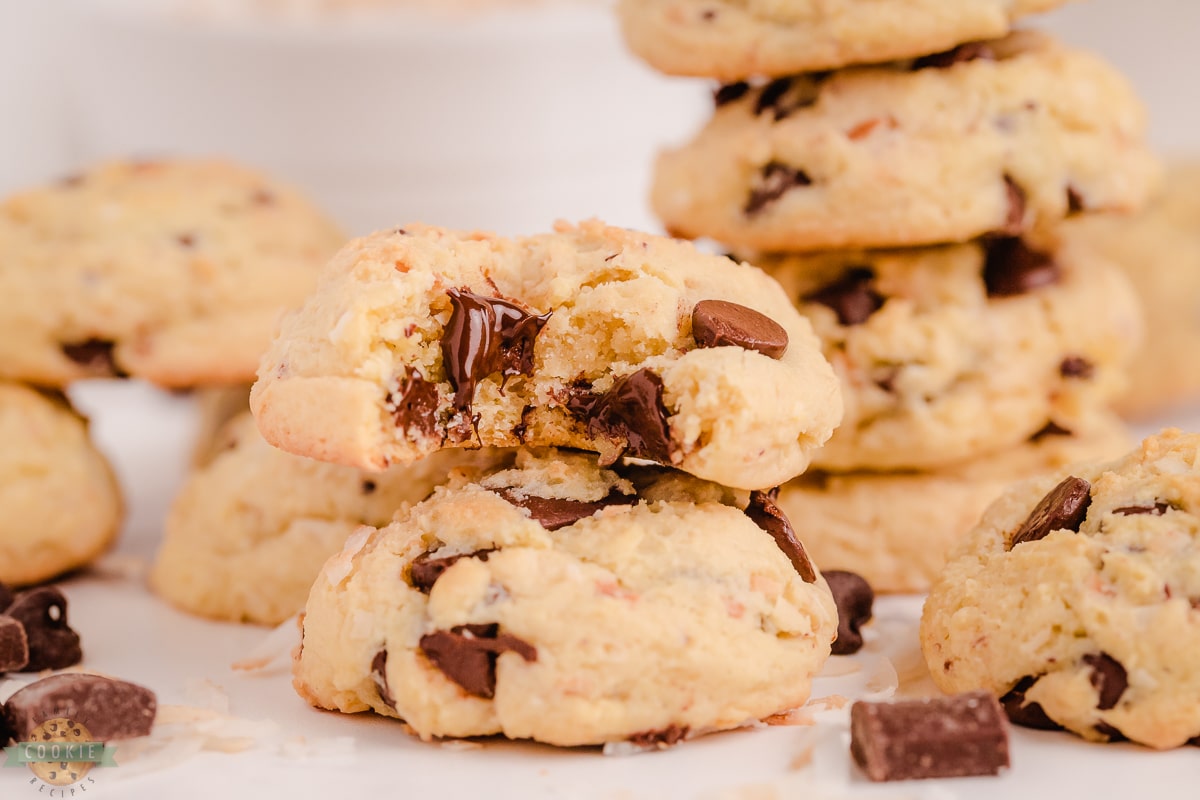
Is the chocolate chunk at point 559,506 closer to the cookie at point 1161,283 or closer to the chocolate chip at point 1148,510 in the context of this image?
the chocolate chip at point 1148,510

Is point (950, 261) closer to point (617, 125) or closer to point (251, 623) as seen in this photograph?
point (251, 623)

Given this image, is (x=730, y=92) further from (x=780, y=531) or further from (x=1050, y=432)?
(x=780, y=531)

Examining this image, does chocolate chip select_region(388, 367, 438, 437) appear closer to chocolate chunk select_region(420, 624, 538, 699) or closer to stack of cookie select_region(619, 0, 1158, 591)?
chocolate chunk select_region(420, 624, 538, 699)

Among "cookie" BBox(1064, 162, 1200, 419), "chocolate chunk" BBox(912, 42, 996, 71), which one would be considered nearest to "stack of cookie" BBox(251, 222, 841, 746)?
"chocolate chunk" BBox(912, 42, 996, 71)

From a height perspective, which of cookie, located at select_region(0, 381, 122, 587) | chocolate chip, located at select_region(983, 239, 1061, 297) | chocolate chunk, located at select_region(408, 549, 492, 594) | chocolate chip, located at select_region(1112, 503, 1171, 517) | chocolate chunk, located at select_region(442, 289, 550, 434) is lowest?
cookie, located at select_region(0, 381, 122, 587)

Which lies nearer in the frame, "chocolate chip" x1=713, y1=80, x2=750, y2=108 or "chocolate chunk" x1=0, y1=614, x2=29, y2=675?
"chocolate chunk" x1=0, y1=614, x2=29, y2=675

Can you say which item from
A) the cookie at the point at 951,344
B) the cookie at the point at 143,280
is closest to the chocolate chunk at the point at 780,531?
the cookie at the point at 951,344

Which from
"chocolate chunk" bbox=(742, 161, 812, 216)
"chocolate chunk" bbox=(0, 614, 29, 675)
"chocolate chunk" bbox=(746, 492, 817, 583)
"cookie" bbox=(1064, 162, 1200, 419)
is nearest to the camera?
"chocolate chunk" bbox=(746, 492, 817, 583)
